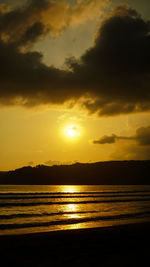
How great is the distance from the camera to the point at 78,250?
10797 mm

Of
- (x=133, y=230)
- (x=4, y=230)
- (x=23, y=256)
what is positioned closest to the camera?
(x=23, y=256)

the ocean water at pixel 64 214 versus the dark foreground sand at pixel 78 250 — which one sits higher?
the dark foreground sand at pixel 78 250

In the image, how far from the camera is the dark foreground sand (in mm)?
8711

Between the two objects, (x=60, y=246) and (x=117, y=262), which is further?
(x=60, y=246)

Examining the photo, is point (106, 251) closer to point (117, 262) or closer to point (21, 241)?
point (117, 262)

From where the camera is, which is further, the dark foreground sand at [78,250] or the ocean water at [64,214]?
the ocean water at [64,214]

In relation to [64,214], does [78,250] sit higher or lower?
higher

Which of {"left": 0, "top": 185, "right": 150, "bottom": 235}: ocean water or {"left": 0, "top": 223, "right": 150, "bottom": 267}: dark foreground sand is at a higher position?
{"left": 0, "top": 223, "right": 150, "bottom": 267}: dark foreground sand

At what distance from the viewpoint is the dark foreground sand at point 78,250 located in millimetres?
8711

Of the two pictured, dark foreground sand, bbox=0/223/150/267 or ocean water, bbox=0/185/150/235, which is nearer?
dark foreground sand, bbox=0/223/150/267

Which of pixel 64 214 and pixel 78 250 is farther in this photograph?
pixel 64 214

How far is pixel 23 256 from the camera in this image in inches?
381

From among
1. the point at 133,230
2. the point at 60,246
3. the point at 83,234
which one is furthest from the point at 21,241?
the point at 133,230

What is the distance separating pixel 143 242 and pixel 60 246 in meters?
4.34
